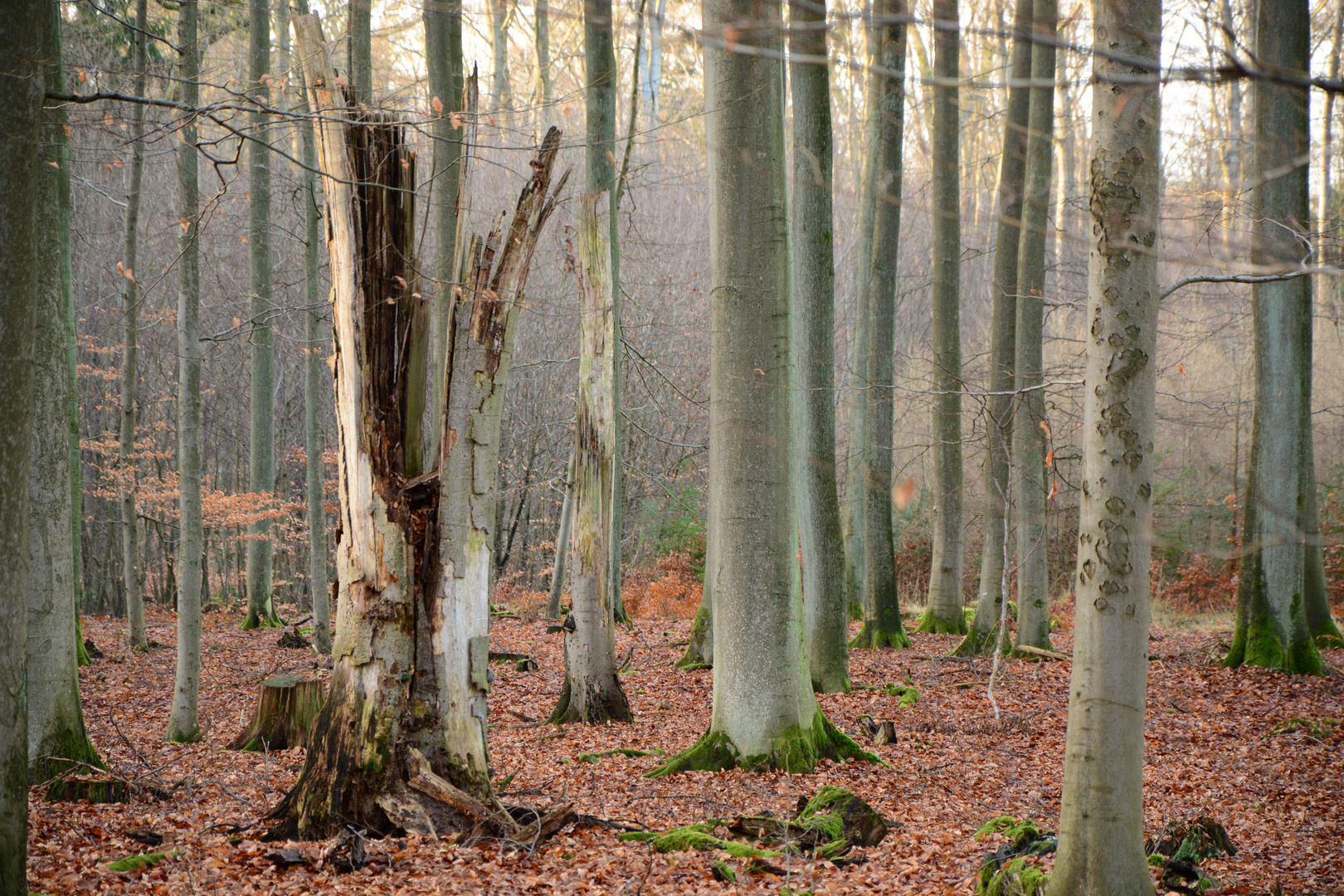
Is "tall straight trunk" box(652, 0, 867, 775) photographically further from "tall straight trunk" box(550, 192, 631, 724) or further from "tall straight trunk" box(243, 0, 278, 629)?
"tall straight trunk" box(243, 0, 278, 629)

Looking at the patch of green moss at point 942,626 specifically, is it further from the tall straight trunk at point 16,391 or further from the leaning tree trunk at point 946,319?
the tall straight trunk at point 16,391

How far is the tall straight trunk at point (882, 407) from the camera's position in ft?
38.0

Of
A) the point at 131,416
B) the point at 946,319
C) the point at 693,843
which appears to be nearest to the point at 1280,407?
the point at 946,319

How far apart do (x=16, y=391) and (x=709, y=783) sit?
14.2ft

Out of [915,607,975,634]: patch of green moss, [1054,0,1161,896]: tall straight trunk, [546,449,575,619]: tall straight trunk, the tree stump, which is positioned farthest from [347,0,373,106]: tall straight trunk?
[915,607,975,634]: patch of green moss

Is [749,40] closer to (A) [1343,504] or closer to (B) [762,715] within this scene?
(B) [762,715]

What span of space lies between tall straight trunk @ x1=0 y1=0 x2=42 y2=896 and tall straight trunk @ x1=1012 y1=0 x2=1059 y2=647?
9.62m

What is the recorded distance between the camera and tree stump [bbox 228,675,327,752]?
6891mm

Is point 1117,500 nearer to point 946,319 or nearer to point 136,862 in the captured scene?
point 136,862

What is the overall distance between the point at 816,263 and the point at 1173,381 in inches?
755

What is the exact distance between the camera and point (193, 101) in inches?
306

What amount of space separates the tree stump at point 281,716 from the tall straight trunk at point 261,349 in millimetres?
5953

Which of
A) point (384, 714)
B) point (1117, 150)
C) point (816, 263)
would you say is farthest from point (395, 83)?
point (1117, 150)

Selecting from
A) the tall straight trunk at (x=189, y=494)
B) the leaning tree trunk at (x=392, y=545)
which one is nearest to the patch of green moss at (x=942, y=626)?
the leaning tree trunk at (x=392, y=545)
